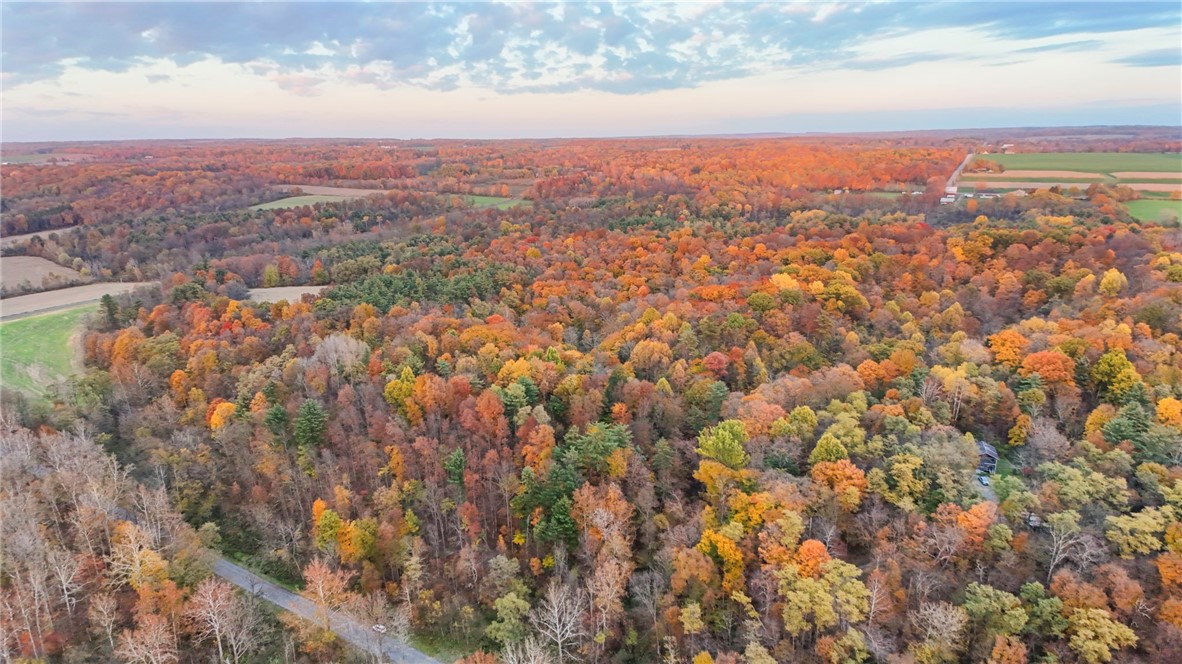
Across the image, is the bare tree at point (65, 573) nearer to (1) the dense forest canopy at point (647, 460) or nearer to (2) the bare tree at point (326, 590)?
(1) the dense forest canopy at point (647, 460)

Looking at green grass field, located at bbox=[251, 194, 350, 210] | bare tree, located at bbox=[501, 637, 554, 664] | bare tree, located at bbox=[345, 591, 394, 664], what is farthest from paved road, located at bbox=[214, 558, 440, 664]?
green grass field, located at bbox=[251, 194, 350, 210]

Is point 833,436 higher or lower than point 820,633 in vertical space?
higher

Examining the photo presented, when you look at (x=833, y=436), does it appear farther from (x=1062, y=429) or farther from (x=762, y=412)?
(x=1062, y=429)

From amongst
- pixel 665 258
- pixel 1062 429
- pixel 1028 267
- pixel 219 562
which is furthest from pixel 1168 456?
pixel 219 562

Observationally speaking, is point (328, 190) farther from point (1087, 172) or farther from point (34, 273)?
point (1087, 172)

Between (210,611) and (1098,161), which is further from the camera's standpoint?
(1098,161)

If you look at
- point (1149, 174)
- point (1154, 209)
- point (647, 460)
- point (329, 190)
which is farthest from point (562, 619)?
point (329, 190)
